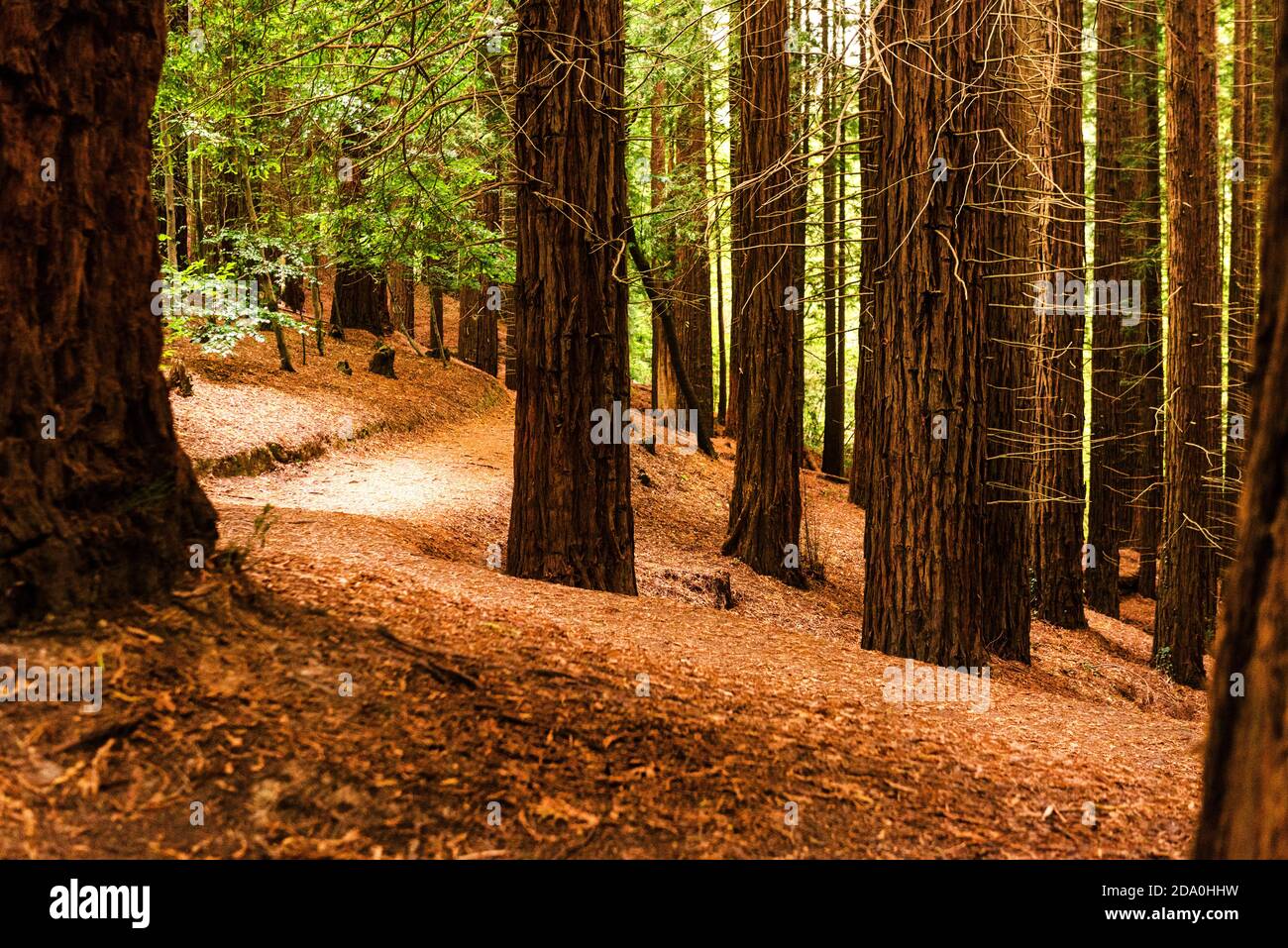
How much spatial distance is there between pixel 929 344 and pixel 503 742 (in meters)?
4.83

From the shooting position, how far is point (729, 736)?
4.04 metres

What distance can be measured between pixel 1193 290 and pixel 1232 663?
1017 centimetres

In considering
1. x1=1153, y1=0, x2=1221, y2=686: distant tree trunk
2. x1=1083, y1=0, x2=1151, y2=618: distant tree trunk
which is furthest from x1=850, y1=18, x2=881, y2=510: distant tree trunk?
x1=1083, y1=0, x2=1151, y2=618: distant tree trunk

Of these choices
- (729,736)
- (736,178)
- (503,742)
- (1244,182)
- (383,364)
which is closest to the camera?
(503,742)

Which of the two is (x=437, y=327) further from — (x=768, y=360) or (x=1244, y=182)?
(x=1244, y=182)

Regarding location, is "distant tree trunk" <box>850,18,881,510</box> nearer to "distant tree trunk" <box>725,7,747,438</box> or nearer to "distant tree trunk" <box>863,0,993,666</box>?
"distant tree trunk" <box>863,0,993,666</box>

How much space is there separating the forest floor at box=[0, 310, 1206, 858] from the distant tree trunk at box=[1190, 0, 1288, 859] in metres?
1.63

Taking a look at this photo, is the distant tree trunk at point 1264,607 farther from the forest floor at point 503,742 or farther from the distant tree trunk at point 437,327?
the distant tree trunk at point 437,327

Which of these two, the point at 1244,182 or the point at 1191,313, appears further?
the point at 1244,182

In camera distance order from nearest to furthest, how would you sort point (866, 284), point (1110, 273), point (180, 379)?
1. point (866, 284)
2. point (180, 379)
3. point (1110, 273)

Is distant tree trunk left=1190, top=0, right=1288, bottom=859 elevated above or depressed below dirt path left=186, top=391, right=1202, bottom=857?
above

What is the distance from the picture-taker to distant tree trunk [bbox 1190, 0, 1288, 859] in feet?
6.13

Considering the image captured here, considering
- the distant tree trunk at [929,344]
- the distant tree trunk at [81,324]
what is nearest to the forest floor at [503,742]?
the distant tree trunk at [81,324]

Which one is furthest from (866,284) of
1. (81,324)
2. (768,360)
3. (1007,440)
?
(81,324)
